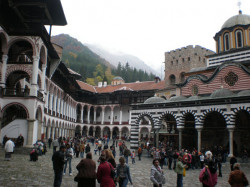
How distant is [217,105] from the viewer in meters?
19.7

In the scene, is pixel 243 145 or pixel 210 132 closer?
pixel 243 145

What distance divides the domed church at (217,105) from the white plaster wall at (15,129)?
1035cm

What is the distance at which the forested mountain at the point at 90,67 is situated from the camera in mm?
98875

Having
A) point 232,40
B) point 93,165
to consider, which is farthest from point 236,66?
point 93,165

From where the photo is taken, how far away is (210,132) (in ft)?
81.2

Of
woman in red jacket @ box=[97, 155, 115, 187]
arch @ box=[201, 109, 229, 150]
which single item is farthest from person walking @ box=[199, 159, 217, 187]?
arch @ box=[201, 109, 229, 150]

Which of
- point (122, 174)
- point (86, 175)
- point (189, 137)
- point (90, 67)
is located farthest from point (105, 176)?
point (90, 67)

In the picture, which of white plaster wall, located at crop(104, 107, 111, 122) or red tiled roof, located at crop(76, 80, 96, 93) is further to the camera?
white plaster wall, located at crop(104, 107, 111, 122)

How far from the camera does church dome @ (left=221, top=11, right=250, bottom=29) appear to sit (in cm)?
2773

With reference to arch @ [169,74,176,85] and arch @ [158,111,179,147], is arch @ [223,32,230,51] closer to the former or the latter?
arch @ [158,111,179,147]

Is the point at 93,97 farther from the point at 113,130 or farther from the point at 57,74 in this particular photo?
the point at 57,74

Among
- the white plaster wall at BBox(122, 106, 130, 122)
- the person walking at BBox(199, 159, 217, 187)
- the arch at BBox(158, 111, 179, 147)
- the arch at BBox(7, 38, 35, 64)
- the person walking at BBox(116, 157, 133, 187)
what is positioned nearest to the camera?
the person walking at BBox(199, 159, 217, 187)

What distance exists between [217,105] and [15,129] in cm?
1564

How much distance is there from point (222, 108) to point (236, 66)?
6257 millimetres
